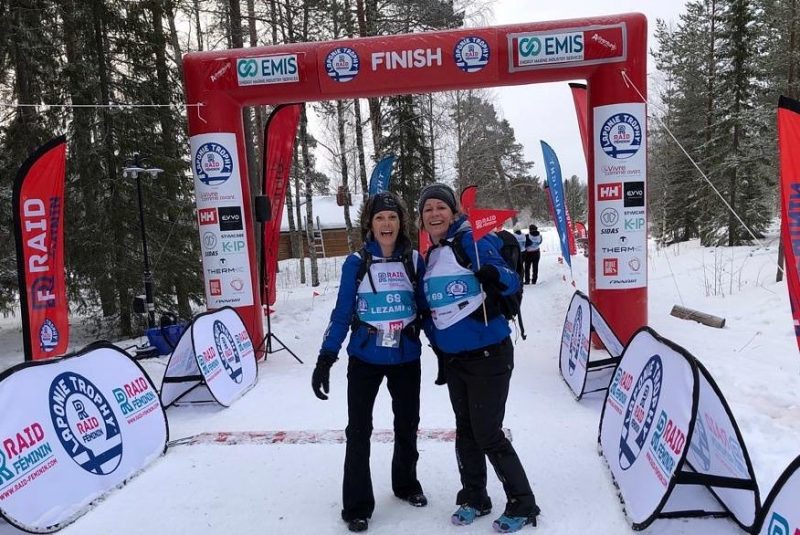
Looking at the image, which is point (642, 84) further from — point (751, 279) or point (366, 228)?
point (751, 279)

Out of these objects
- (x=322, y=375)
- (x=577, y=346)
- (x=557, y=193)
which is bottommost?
(x=577, y=346)

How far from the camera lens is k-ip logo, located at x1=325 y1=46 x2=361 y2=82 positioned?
689 cm

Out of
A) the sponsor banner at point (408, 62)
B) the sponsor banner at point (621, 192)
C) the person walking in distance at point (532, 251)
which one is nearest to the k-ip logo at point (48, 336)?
the sponsor banner at point (408, 62)

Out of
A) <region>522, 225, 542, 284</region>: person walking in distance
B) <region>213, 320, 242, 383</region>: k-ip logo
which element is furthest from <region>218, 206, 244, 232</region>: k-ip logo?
<region>522, 225, 542, 284</region>: person walking in distance

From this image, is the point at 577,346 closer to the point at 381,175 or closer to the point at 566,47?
the point at 566,47

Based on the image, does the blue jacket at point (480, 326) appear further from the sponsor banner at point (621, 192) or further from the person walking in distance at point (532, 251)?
the person walking in distance at point (532, 251)

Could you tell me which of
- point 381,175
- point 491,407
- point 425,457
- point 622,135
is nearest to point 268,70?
point 381,175

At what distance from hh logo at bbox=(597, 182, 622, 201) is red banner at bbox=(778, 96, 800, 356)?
2883mm

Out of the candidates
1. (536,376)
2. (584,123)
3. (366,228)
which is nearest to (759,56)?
(584,123)

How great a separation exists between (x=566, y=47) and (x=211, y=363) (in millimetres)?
5685

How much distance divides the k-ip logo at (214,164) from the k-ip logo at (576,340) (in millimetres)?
4951

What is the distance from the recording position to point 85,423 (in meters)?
3.50

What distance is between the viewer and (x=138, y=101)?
10984mm

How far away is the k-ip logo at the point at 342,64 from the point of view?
6891 millimetres
